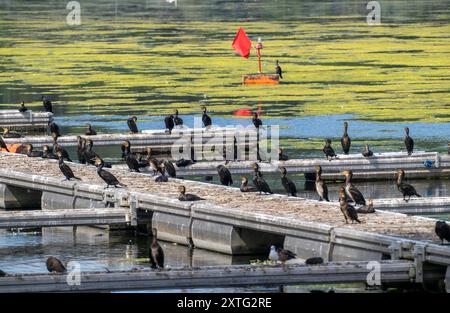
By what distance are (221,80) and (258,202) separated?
145 ft

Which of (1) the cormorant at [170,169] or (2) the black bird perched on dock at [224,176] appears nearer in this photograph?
(2) the black bird perched on dock at [224,176]

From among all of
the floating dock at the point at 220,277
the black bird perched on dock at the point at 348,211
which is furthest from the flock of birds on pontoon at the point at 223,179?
the floating dock at the point at 220,277

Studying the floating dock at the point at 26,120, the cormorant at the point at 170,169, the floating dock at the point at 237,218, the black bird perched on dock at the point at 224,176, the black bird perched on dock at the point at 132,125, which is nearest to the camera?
the floating dock at the point at 237,218

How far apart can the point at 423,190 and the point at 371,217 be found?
40.9 ft

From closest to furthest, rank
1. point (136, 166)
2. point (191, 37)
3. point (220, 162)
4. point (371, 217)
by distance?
point (371, 217), point (136, 166), point (220, 162), point (191, 37)

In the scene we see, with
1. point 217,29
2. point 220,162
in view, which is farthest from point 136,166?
point 217,29

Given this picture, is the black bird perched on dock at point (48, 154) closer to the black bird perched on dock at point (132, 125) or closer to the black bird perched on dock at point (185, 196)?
the black bird perched on dock at point (132, 125)

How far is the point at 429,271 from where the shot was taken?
3659 centimetres

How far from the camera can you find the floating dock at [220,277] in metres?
35.6

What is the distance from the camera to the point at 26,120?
70.4m

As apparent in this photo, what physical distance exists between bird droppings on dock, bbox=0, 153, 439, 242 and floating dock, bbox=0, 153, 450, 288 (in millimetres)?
24

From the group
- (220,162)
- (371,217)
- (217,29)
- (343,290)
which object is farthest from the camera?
(217,29)

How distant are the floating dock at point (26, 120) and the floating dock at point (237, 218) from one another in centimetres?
1862
